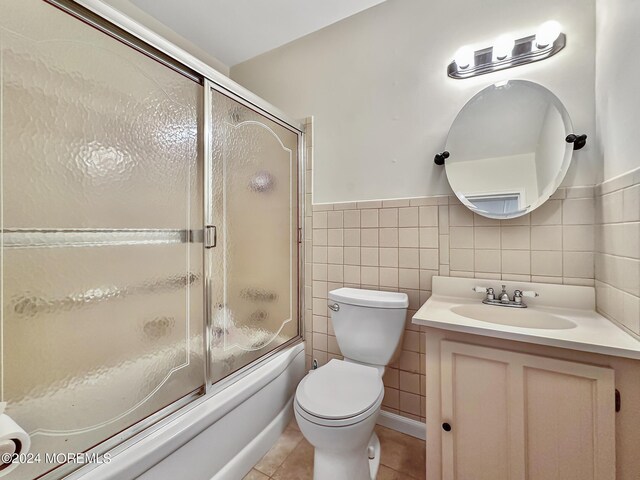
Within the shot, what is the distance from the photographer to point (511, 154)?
1310mm

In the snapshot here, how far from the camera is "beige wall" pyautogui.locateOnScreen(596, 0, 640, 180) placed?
34.7 inches

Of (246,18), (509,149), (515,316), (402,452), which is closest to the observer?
(515,316)

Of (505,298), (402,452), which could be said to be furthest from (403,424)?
(505,298)

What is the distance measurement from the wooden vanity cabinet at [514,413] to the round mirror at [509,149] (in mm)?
674

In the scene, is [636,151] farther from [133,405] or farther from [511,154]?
[133,405]

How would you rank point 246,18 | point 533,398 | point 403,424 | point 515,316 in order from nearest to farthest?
1. point 533,398
2. point 515,316
3. point 403,424
4. point 246,18

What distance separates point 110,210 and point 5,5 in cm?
57

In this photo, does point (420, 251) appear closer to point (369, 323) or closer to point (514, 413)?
point (369, 323)

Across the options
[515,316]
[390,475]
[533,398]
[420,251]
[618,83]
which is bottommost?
[390,475]

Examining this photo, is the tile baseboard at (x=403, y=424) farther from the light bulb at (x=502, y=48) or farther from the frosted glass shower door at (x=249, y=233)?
the light bulb at (x=502, y=48)

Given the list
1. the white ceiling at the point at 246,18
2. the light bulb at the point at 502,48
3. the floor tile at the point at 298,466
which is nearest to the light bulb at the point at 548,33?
the light bulb at the point at 502,48

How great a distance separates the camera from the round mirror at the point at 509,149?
1.22m

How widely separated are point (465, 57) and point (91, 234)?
177cm

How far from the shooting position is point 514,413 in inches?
36.3
